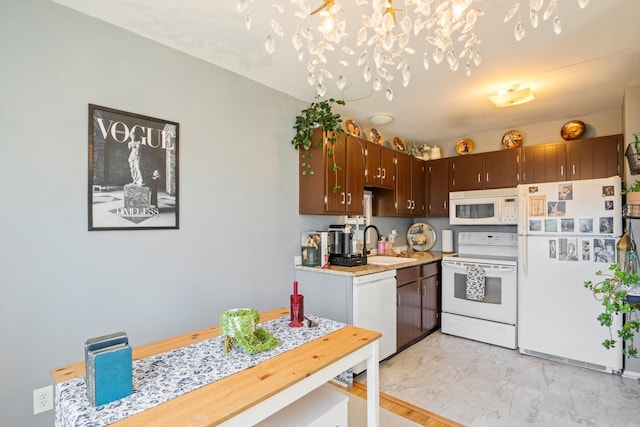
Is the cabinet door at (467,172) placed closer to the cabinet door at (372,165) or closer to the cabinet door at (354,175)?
the cabinet door at (372,165)

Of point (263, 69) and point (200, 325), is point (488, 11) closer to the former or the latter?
point (263, 69)

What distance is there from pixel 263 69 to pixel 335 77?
1.91ft

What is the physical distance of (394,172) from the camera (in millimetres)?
3805

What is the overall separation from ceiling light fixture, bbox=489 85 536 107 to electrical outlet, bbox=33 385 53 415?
151 inches

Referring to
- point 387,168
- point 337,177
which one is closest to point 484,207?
point 387,168

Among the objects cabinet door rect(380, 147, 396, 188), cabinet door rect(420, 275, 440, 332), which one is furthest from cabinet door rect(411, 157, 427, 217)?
cabinet door rect(420, 275, 440, 332)

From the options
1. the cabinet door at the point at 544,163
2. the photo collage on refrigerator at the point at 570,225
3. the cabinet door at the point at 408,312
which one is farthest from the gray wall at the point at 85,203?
the cabinet door at the point at 544,163

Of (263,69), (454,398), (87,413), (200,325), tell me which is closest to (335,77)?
(263,69)

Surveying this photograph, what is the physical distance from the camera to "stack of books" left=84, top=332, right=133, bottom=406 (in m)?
0.97

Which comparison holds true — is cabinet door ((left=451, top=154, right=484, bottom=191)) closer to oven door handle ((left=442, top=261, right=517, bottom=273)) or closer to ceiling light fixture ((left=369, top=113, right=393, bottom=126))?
oven door handle ((left=442, top=261, right=517, bottom=273))

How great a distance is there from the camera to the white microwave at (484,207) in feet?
11.5

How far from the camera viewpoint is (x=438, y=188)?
433 cm

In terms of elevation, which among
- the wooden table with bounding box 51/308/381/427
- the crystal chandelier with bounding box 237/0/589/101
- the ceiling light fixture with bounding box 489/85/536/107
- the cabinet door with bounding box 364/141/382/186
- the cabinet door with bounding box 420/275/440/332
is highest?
the ceiling light fixture with bounding box 489/85/536/107

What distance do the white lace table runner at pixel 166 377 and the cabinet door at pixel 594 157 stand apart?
3.41 meters
